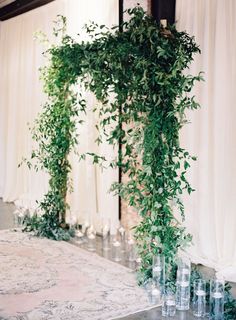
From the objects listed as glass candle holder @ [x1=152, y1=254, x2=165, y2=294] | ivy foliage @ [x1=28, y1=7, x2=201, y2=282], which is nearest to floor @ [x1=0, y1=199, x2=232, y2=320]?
glass candle holder @ [x1=152, y1=254, x2=165, y2=294]

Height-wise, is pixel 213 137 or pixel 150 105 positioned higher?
pixel 150 105

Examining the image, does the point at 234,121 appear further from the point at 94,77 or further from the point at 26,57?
the point at 26,57

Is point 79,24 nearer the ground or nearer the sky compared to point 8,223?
nearer the sky

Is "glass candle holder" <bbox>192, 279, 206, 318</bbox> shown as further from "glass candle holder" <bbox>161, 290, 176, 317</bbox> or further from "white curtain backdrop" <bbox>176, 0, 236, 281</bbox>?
"white curtain backdrop" <bbox>176, 0, 236, 281</bbox>

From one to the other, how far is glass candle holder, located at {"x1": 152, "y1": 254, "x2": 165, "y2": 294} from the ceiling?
391 centimetres

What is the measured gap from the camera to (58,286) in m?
3.33

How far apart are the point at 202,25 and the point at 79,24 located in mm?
1689

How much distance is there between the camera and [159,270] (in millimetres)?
3184

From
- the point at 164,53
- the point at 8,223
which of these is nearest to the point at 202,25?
the point at 164,53

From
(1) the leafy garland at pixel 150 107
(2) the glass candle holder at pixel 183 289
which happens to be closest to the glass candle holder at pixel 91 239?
(1) the leafy garland at pixel 150 107

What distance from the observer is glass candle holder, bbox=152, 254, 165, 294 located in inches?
125

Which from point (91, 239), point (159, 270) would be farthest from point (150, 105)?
point (91, 239)

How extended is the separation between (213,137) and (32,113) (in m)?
3.12

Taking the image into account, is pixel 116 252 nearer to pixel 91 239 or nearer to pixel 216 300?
pixel 91 239
